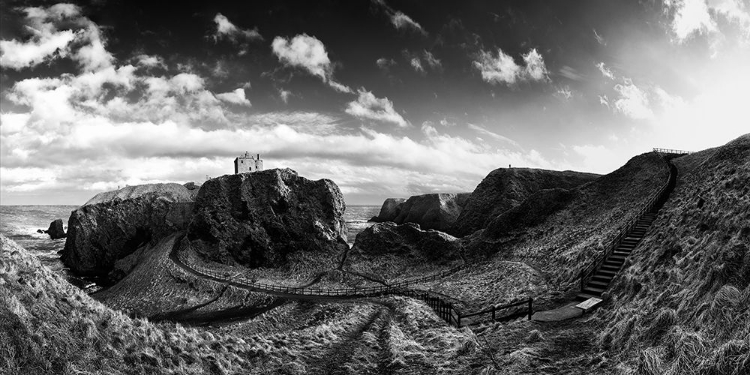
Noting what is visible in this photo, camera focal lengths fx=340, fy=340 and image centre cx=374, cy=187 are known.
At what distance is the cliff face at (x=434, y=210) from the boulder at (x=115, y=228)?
174ft

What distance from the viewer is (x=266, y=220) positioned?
184 feet

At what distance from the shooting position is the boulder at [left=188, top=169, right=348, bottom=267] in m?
53.6

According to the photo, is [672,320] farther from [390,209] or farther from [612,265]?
[390,209]

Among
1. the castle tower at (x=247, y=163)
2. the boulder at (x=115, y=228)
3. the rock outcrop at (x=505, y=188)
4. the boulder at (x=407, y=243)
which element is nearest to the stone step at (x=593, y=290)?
the boulder at (x=407, y=243)

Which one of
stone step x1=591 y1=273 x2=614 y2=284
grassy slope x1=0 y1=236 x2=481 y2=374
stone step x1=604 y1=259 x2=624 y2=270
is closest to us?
grassy slope x1=0 y1=236 x2=481 y2=374

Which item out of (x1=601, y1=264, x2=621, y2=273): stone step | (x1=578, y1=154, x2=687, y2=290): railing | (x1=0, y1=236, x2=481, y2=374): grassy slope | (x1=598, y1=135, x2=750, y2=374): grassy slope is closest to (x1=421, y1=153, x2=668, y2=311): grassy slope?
(x1=578, y1=154, x2=687, y2=290): railing

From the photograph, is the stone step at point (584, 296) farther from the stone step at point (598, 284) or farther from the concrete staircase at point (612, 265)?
the stone step at point (598, 284)

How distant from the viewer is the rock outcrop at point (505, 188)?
6231 cm

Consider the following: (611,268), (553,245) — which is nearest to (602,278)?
(611,268)

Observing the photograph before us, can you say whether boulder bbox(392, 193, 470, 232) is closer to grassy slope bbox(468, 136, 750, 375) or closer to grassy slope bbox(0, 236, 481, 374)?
grassy slope bbox(468, 136, 750, 375)

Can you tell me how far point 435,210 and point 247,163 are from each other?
4770cm

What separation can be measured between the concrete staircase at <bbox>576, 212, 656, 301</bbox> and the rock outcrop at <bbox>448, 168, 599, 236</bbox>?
37329 millimetres

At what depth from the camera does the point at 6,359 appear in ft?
25.6

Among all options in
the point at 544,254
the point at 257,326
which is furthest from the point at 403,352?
the point at 544,254
